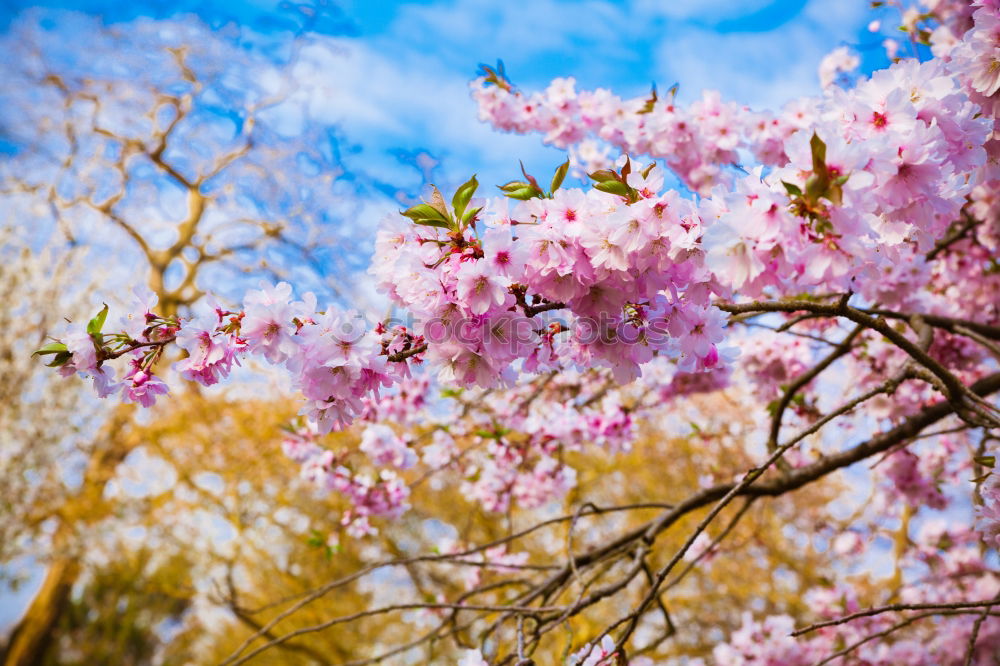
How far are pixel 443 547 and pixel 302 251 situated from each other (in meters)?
8.13

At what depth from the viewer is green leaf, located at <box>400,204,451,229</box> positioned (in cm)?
99

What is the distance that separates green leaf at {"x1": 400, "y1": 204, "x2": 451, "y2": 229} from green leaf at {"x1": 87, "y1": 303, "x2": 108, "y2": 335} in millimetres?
616

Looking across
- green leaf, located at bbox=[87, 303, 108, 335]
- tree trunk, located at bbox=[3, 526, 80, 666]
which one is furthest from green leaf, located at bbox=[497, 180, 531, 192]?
tree trunk, located at bbox=[3, 526, 80, 666]

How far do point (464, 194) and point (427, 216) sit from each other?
0.07 meters

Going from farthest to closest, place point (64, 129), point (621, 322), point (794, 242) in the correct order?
point (64, 129) < point (621, 322) < point (794, 242)

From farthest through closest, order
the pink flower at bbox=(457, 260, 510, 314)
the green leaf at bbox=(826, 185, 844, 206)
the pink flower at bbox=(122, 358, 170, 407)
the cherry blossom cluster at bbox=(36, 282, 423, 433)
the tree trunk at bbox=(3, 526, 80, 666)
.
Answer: the tree trunk at bbox=(3, 526, 80, 666), the pink flower at bbox=(122, 358, 170, 407), the cherry blossom cluster at bbox=(36, 282, 423, 433), the pink flower at bbox=(457, 260, 510, 314), the green leaf at bbox=(826, 185, 844, 206)

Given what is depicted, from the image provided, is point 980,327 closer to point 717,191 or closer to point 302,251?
point 717,191

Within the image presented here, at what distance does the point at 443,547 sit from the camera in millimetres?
3889

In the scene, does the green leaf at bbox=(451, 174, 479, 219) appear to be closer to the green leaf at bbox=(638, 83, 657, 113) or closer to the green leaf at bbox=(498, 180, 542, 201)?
the green leaf at bbox=(498, 180, 542, 201)

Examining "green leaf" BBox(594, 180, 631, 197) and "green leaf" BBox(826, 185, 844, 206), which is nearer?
"green leaf" BBox(826, 185, 844, 206)

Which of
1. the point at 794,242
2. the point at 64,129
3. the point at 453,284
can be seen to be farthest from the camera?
the point at 64,129

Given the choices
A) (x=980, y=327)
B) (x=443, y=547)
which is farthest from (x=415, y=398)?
(x=980, y=327)

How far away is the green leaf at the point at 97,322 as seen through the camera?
113 centimetres

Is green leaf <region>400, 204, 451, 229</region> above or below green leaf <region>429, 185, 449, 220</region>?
below
